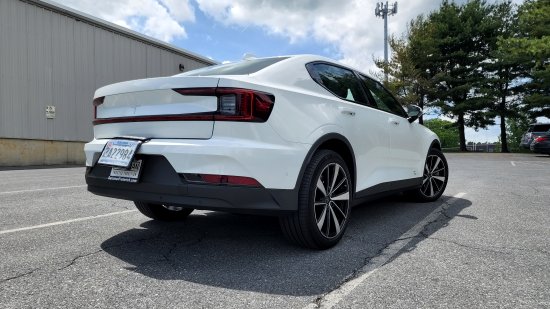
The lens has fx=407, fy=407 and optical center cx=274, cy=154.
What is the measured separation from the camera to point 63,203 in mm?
4992

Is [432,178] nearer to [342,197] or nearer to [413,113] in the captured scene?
[413,113]

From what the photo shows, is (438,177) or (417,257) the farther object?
(438,177)

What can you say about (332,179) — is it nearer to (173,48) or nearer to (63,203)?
(63,203)

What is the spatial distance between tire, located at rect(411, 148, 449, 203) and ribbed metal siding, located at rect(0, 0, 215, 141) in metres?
14.6

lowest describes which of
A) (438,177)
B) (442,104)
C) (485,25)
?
(438,177)

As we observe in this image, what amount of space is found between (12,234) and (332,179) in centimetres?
268

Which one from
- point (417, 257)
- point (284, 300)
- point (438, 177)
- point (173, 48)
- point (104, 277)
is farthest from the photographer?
point (173, 48)

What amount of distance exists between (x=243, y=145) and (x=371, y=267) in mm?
1164

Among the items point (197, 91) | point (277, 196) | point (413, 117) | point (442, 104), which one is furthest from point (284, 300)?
point (442, 104)

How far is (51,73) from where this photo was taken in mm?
15578

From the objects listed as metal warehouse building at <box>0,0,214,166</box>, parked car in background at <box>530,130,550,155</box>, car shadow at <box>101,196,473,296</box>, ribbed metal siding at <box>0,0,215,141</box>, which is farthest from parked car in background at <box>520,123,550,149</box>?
car shadow at <box>101,196,473,296</box>

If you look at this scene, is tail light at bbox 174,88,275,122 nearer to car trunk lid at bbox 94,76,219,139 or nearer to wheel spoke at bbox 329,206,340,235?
car trunk lid at bbox 94,76,219,139

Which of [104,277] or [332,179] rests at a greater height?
[332,179]

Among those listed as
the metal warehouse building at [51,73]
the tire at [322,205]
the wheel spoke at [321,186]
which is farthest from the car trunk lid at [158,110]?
the metal warehouse building at [51,73]
